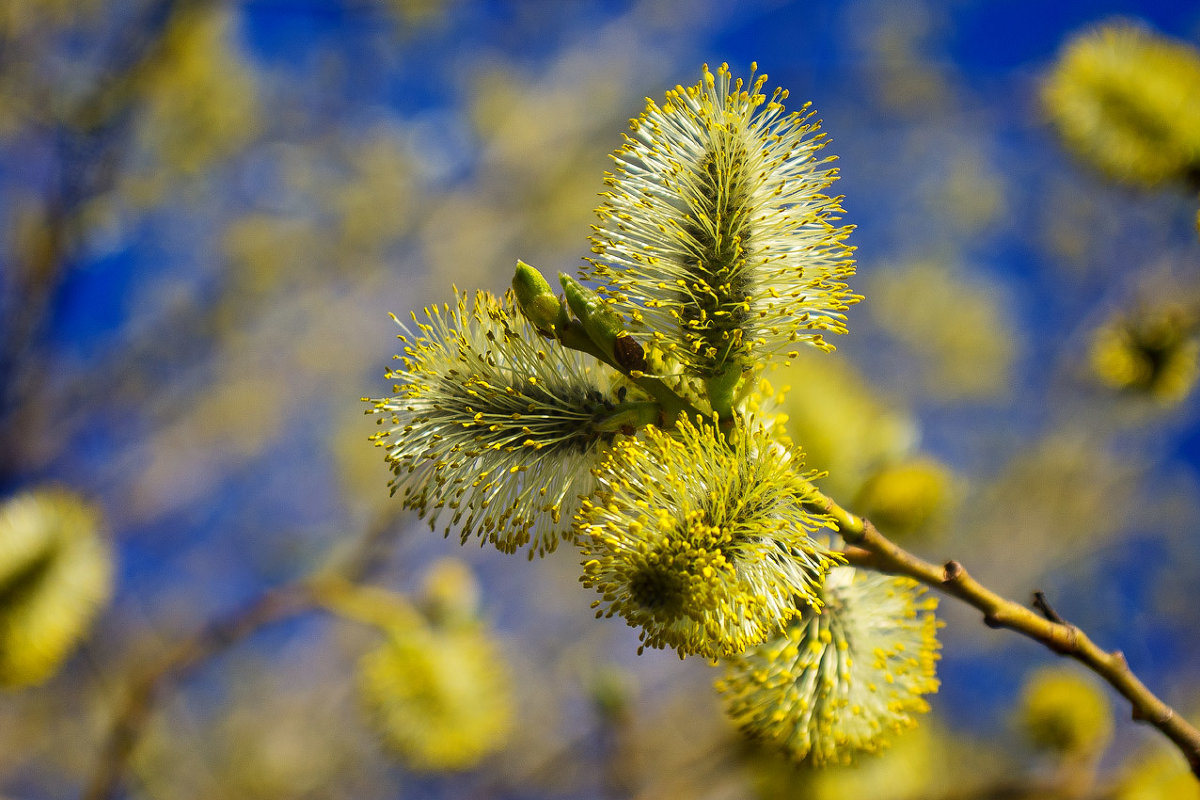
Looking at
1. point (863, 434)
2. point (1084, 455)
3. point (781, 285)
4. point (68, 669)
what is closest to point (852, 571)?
point (781, 285)

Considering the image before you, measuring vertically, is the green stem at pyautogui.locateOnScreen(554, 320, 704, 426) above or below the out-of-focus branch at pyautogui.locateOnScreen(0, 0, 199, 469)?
below

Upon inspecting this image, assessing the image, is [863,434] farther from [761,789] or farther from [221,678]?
[221,678]

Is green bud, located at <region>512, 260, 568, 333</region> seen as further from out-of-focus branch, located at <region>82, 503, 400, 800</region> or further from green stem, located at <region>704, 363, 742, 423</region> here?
out-of-focus branch, located at <region>82, 503, 400, 800</region>

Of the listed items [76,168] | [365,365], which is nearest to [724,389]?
[76,168]

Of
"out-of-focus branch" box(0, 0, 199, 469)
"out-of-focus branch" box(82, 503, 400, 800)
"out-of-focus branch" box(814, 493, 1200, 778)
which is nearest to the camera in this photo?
"out-of-focus branch" box(814, 493, 1200, 778)

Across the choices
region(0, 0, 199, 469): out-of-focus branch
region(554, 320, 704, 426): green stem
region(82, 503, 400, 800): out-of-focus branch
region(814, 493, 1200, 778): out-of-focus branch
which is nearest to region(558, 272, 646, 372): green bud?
region(554, 320, 704, 426): green stem
